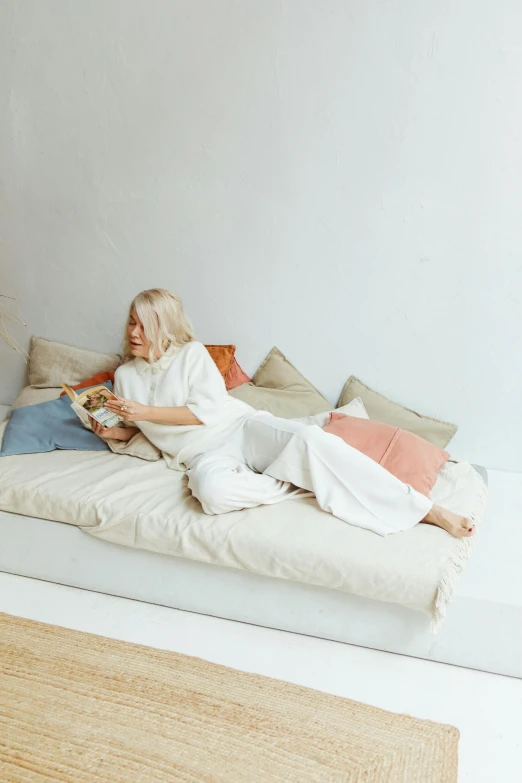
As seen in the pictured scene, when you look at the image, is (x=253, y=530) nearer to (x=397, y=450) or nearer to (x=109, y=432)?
(x=397, y=450)

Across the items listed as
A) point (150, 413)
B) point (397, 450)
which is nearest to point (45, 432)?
point (150, 413)

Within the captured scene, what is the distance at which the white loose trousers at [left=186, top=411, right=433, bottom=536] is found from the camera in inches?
87.7

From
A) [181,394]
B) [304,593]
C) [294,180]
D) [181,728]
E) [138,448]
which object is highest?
[294,180]

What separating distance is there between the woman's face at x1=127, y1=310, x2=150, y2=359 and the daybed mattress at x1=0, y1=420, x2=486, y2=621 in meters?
0.41

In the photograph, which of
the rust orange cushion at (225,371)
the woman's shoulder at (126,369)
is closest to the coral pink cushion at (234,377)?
the rust orange cushion at (225,371)

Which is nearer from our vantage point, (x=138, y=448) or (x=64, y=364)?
(x=138, y=448)

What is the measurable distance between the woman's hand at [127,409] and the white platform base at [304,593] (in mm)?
421

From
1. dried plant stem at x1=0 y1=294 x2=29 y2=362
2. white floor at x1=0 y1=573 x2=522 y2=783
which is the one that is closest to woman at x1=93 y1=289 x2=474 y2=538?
white floor at x1=0 y1=573 x2=522 y2=783

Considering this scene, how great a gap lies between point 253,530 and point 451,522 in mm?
595

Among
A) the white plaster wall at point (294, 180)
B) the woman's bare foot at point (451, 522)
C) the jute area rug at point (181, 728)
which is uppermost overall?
the white plaster wall at point (294, 180)

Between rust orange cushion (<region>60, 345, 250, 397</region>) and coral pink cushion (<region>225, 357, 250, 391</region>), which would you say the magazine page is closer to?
rust orange cushion (<region>60, 345, 250, 397</region>)

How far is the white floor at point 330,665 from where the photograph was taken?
1.79m

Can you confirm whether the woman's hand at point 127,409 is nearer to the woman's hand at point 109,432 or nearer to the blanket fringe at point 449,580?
the woman's hand at point 109,432

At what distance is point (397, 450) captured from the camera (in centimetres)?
253
